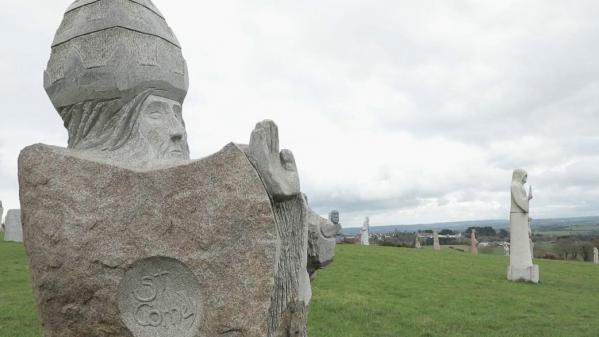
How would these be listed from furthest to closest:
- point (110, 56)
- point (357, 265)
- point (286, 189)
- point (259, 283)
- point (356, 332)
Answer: point (357, 265) < point (356, 332) < point (110, 56) < point (286, 189) < point (259, 283)

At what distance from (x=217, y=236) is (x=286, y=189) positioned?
527 mm

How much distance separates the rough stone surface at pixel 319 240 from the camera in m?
4.10

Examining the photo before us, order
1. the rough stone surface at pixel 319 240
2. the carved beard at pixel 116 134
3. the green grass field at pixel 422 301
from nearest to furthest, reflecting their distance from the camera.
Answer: the carved beard at pixel 116 134
the rough stone surface at pixel 319 240
the green grass field at pixel 422 301

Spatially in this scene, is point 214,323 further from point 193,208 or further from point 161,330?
point 193,208

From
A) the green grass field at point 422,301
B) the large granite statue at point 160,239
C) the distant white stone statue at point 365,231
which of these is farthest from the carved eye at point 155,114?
the distant white stone statue at point 365,231

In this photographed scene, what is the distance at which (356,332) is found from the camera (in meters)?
7.34

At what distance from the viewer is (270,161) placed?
3.24 m

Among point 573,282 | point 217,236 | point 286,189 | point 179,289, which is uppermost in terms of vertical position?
point 286,189

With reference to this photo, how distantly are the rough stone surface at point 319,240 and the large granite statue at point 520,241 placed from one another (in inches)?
412

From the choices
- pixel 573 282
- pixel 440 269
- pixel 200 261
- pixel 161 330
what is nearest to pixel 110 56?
pixel 200 261

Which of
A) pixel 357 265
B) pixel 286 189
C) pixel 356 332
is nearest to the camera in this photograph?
pixel 286 189

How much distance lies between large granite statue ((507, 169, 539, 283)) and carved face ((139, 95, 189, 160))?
11.5 metres

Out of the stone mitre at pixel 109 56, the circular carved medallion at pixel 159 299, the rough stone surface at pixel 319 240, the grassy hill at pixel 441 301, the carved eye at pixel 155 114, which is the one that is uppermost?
the stone mitre at pixel 109 56

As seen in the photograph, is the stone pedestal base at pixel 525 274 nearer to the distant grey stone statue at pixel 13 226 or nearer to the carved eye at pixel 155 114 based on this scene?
the carved eye at pixel 155 114
